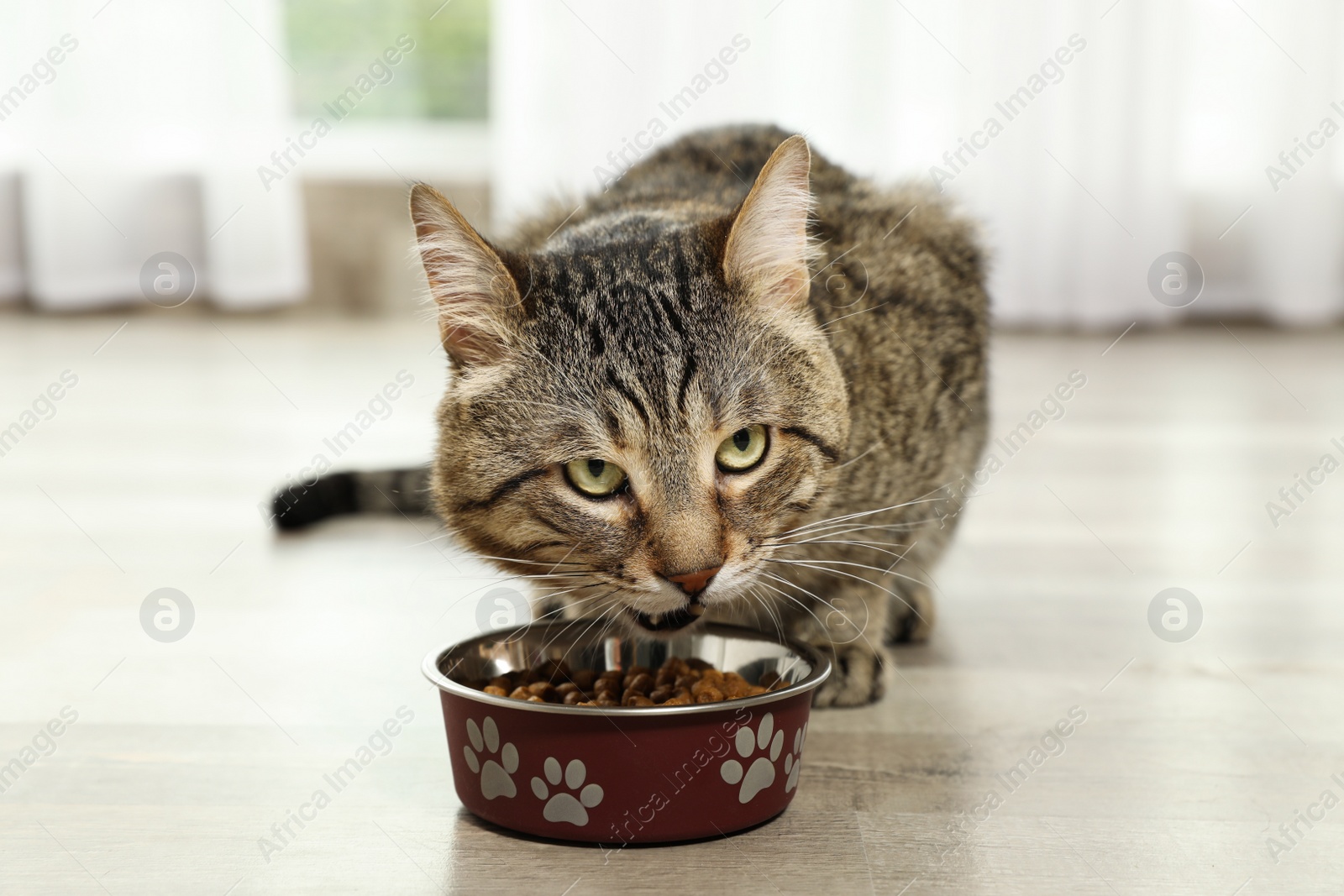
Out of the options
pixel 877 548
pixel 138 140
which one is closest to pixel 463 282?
pixel 877 548

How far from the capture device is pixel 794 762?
137 centimetres

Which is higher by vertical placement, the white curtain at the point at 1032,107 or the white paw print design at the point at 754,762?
the white curtain at the point at 1032,107

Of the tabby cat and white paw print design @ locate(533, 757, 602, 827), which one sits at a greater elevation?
the tabby cat

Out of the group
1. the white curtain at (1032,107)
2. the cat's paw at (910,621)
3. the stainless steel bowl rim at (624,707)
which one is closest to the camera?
the stainless steel bowl rim at (624,707)

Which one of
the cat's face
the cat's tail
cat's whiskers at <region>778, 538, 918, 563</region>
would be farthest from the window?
the cat's face

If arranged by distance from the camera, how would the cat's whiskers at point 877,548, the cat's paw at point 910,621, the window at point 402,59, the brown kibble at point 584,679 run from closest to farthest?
1. the brown kibble at point 584,679
2. the cat's whiskers at point 877,548
3. the cat's paw at point 910,621
4. the window at point 402,59

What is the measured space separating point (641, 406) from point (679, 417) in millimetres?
43

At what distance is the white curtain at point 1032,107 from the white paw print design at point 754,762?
422cm

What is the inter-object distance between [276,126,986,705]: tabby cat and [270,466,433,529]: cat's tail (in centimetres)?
93

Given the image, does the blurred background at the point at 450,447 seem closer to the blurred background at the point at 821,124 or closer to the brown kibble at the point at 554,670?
the blurred background at the point at 821,124

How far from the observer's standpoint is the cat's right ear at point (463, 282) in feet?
4.57

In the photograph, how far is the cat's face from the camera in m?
1.33

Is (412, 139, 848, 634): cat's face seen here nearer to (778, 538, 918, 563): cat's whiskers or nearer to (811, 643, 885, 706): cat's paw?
(778, 538, 918, 563): cat's whiskers

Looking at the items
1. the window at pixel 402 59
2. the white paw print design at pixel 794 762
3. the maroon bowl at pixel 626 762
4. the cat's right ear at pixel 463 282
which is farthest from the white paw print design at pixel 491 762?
the window at pixel 402 59
